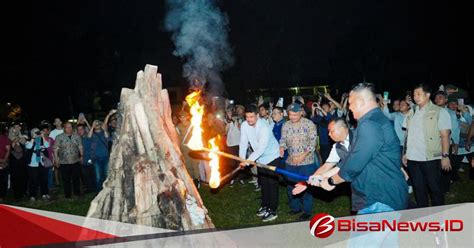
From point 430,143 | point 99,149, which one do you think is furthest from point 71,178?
point 430,143

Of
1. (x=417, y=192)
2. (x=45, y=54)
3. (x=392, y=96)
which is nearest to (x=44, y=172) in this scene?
(x=417, y=192)

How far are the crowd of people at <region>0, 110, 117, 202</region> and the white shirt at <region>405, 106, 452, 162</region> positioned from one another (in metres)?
8.32

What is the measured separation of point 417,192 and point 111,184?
16.5ft

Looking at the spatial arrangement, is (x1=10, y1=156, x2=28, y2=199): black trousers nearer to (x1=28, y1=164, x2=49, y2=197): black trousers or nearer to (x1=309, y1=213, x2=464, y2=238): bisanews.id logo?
(x1=28, y1=164, x2=49, y2=197): black trousers

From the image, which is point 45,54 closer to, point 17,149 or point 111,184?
point 17,149

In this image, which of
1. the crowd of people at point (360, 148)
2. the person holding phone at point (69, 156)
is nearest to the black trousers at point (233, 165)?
the crowd of people at point (360, 148)

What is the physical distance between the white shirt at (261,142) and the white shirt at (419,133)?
8.59 feet

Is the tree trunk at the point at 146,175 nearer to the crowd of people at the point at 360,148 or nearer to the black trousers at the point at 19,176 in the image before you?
the crowd of people at the point at 360,148

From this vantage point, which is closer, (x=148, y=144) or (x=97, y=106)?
(x=148, y=144)

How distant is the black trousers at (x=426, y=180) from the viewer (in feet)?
20.5

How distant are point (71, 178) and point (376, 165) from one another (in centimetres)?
1018

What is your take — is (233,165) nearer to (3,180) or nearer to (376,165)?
→ (3,180)

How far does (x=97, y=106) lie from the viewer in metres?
39.5

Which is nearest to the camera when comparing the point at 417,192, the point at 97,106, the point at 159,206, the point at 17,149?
the point at 159,206
